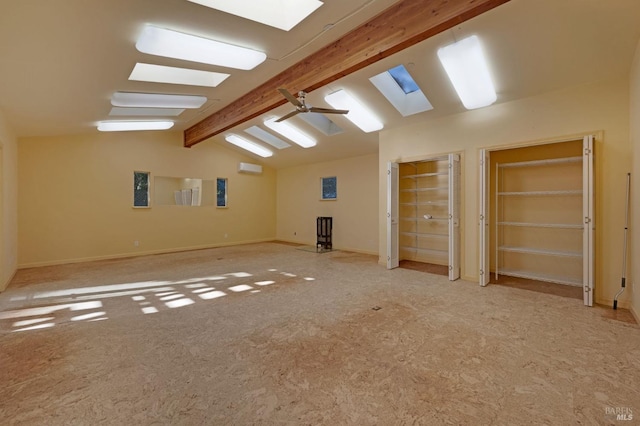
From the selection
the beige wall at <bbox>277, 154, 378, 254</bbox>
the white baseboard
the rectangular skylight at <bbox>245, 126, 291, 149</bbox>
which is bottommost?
the white baseboard

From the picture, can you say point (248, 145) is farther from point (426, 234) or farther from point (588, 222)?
point (588, 222)

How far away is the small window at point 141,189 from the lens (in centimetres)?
698

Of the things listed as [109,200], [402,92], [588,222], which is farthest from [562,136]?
[109,200]

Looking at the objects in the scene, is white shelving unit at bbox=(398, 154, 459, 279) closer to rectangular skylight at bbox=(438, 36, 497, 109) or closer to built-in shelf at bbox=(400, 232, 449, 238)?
built-in shelf at bbox=(400, 232, 449, 238)

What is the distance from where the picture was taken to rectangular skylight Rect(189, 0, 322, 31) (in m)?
2.58

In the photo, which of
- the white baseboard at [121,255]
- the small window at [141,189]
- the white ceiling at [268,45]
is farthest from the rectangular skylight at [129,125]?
the white baseboard at [121,255]

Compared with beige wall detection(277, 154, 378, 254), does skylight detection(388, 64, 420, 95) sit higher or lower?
higher

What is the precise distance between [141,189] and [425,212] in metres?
6.94

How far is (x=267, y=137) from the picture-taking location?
783 cm

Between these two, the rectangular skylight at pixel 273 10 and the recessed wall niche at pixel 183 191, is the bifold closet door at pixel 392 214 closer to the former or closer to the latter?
the rectangular skylight at pixel 273 10

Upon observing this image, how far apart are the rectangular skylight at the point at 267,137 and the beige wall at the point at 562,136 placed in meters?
3.92

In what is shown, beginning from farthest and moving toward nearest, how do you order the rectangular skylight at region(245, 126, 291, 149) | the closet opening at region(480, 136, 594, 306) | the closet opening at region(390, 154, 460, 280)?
the rectangular skylight at region(245, 126, 291, 149) → the closet opening at region(390, 154, 460, 280) → the closet opening at region(480, 136, 594, 306)

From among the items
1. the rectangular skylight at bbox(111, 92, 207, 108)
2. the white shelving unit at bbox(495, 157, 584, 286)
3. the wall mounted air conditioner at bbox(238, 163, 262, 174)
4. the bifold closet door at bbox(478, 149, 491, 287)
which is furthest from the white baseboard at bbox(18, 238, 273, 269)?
the white shelving unit at bbox(495, 157, 584, 286)

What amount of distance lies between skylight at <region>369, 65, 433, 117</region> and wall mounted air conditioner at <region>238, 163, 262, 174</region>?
5478 millimetres
